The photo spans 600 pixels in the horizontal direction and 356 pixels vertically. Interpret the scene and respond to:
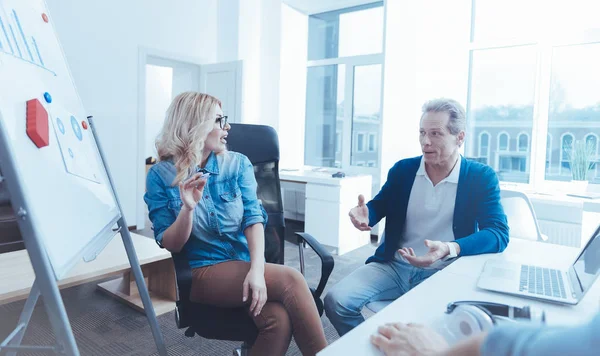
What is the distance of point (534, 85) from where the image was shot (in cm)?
401

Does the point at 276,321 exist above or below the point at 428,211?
below

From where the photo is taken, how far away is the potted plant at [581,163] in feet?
11.8

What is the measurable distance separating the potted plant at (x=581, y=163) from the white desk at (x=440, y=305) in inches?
108

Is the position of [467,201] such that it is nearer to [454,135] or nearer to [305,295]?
[454,135]

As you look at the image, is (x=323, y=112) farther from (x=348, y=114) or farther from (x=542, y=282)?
(x=542, y=282)

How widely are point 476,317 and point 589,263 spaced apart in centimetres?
58

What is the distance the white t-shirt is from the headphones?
73 cm

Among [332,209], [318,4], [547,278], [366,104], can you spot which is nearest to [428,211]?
[547,278]

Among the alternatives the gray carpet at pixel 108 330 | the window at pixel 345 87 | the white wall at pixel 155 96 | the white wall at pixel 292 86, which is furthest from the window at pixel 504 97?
the white wall at pixel 155 96

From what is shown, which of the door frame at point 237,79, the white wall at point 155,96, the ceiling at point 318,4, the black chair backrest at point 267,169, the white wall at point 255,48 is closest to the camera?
the black chair backrest at point 267,169

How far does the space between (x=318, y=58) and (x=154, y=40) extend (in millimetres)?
1982

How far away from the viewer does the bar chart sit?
3.08 feet

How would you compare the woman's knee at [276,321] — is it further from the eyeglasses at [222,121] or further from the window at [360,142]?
the window at [360,142]

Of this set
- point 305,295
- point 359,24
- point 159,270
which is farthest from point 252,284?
point 359,24
